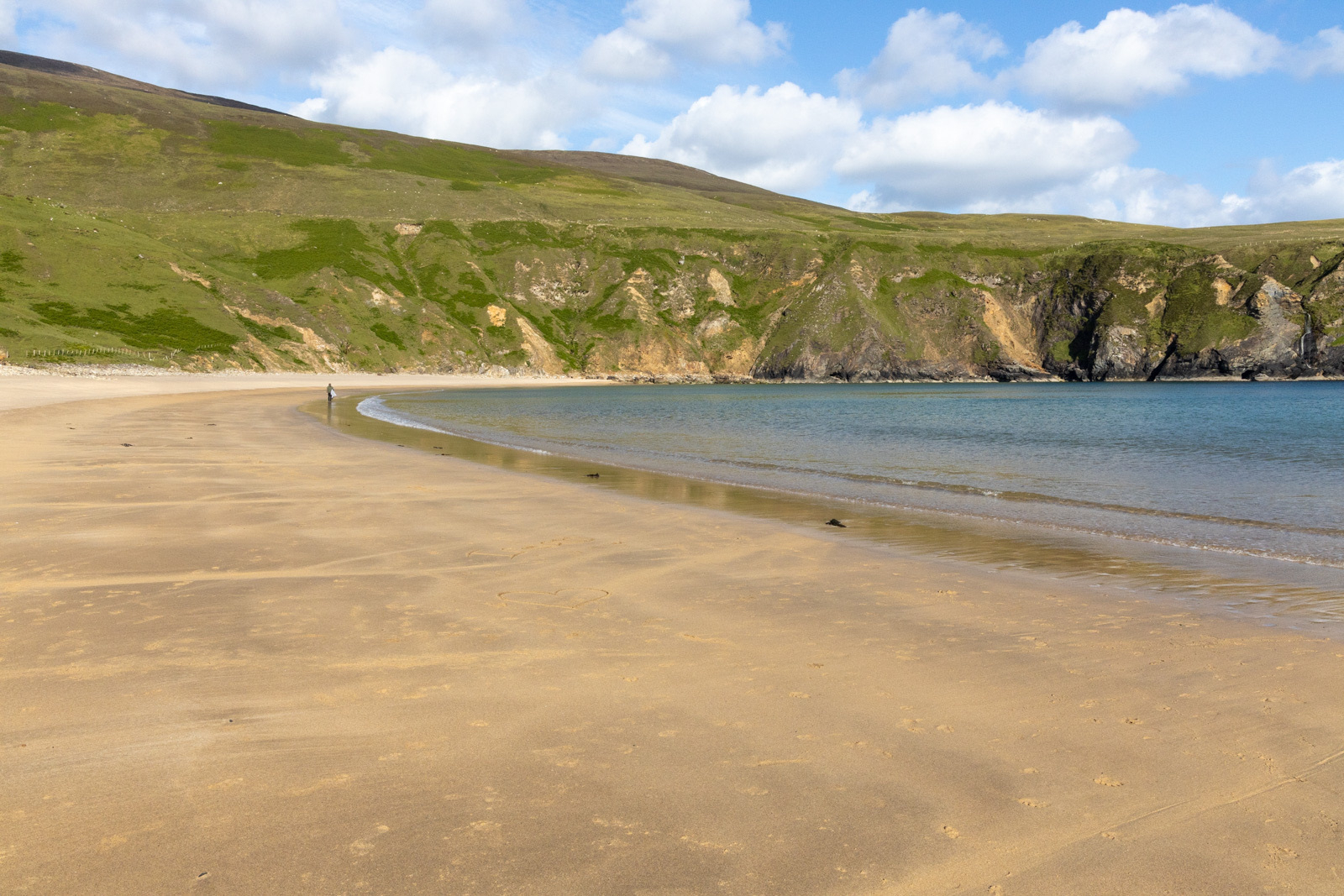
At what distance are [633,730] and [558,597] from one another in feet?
14.2

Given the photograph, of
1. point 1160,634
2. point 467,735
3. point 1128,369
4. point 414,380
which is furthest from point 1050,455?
point 1128,369

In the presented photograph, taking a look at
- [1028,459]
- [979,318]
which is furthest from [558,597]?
[979,318]

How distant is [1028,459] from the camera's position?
31.8 metres

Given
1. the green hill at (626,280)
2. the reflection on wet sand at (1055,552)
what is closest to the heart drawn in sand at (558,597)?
the reflection on wet sand at (1055,552)

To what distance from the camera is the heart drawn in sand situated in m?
10.1

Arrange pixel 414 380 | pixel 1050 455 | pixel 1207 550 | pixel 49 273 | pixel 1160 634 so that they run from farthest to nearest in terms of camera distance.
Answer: pixel 414 380 → pixel 49 273 → pixel 1050 455 → pixel 1207 550 → pixel 1160 634

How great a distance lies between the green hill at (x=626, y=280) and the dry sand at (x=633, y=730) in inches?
4512

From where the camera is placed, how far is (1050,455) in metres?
33.4

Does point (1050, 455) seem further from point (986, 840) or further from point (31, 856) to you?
point (31, 856)

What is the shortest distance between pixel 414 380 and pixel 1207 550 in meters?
116

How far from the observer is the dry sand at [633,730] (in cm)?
455

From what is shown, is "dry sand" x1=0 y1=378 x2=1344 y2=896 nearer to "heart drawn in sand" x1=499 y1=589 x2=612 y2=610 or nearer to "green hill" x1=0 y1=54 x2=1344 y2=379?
"heart drawn in sand" x1=499 y1=589 x2=612 y2=610

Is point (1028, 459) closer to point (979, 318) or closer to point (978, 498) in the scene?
point (978, 498)

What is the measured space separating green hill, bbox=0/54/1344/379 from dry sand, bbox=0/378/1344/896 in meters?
115
